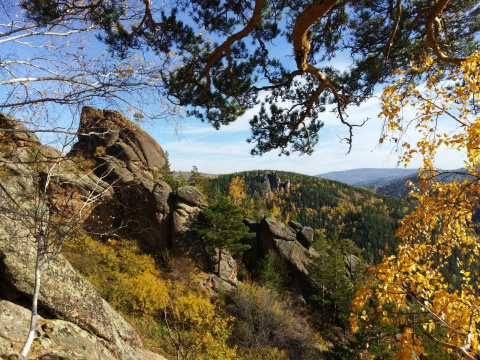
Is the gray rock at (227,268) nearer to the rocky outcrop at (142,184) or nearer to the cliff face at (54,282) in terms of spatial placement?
the rocky outcrop at (142,184)

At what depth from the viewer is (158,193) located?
17.9 meters

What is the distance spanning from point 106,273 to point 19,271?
26.7 ft

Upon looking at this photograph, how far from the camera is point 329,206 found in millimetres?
121312

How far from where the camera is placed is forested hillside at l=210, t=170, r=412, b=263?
9400 centimetres

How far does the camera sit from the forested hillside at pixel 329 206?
94.0 meters

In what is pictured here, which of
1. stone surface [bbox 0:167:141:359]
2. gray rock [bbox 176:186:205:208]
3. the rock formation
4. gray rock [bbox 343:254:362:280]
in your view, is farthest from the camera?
gray rock [bbox 343:254:362:280]

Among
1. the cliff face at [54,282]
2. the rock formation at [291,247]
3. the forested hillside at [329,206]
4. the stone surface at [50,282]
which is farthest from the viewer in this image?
the forested hillside at [329,206]

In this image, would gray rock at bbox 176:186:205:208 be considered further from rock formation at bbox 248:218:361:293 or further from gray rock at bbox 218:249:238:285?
rock formation at bbox 248:218:361:293

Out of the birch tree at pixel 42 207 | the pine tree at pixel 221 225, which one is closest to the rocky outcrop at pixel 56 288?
the birch tree at pixel 42 207

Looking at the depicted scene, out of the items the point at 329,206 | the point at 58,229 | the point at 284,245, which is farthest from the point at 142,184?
the point at 329,206

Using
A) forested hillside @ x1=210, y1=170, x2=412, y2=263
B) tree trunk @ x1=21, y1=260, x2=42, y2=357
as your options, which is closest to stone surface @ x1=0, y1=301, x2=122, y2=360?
tree trunk @ x1=21, y1=260, x2=42, y2=357

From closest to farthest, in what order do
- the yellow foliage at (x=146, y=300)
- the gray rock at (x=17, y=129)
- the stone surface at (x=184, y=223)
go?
the gray rock at (x=17, y=129) → the yellow foliage at (x=146, y=300) → the stone surface at (x=184, y=223)

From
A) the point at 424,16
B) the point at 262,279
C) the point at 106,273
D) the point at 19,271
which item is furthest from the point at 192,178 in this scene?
the point at 424,16

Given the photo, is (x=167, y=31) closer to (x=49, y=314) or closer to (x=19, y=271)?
(x=19, y=271)
